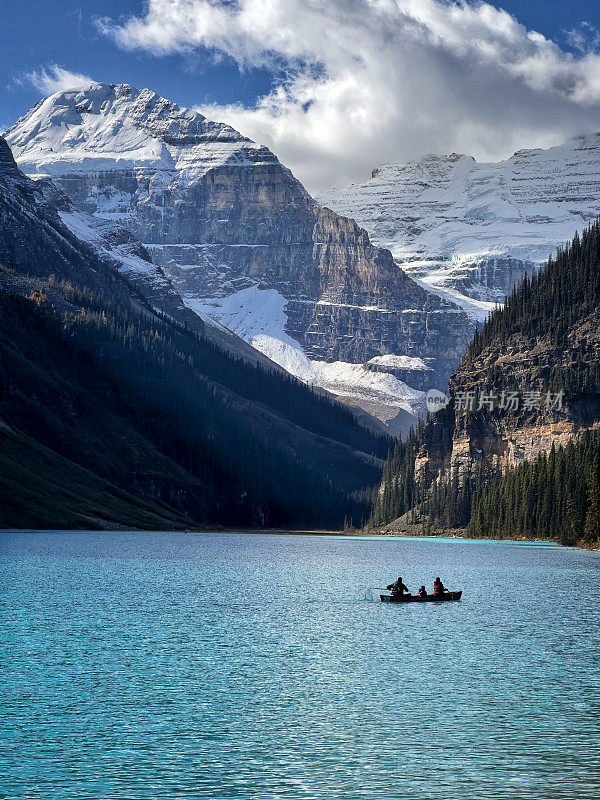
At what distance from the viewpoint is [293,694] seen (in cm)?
5869

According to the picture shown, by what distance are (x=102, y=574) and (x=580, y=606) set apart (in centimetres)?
5818

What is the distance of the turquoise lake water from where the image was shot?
42969 mm

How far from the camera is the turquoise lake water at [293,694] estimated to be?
43.0m

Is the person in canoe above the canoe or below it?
above

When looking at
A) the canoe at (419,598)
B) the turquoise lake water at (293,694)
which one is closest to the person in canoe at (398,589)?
the canoe at (419,598)

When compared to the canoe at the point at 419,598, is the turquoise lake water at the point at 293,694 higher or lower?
lower

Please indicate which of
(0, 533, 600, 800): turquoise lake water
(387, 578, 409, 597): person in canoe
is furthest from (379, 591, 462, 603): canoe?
(0, 533, 600, 800): turquoise lake water

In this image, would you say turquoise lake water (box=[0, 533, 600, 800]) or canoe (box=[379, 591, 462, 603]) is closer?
turquoise lake water (box=[0, 533, 600, 800])

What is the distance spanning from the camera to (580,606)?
100625mm

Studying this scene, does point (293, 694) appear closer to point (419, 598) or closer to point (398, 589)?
point (398, 589)

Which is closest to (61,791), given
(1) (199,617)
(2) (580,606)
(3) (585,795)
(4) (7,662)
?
(3) (585,795)

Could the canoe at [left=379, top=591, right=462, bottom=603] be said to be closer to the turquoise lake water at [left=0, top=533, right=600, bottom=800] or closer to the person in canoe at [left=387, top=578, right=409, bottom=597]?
the person in canoe at [left=387, top=578, right=409, bottom=597]

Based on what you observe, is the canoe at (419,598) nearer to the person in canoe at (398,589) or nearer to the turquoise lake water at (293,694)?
the person in canoe at (398,589)

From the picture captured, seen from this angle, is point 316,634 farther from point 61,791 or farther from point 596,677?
point 61,791
